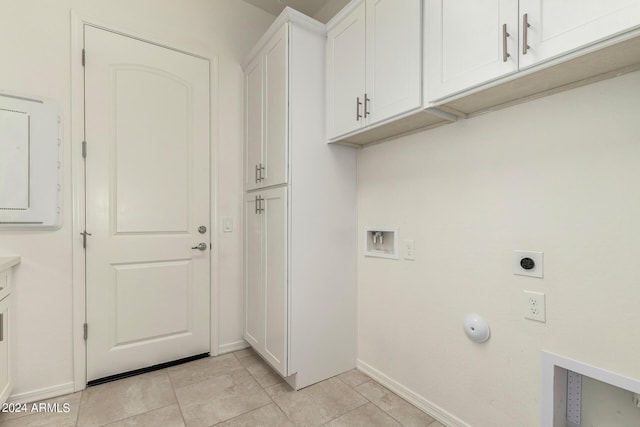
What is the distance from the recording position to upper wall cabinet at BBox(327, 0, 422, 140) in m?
1.45

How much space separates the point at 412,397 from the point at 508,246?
1097 millimetres

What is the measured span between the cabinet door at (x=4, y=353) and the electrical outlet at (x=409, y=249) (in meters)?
2.26

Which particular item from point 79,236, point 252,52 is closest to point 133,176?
point 79,236

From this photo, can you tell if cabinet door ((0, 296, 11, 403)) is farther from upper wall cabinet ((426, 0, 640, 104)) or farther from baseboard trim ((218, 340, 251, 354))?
upper wall cabinet ((426, 0, 640, 104))

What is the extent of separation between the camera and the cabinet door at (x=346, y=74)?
1748 millimetres

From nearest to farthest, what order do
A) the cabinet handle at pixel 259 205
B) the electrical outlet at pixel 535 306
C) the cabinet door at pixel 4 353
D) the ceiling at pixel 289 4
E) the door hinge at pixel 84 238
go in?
the electrical outlet at pixel 535 306 → the cabinet door at pixel 4 353 → the door hinge at pixel 84 238 → the cabinet handle at pixel 259 205 → the ceiling at pixel 289 4

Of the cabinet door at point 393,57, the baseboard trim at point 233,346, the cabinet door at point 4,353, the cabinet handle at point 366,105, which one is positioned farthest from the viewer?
the baseboard trim at point 233,346

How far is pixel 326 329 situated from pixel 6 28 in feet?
8.96

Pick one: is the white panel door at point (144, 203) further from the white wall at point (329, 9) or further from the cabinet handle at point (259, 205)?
the white wall at point (329, 9)

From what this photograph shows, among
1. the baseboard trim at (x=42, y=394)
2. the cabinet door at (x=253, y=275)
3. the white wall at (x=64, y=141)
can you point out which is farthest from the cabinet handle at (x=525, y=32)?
the baseboard trim at (x=42, y=394)

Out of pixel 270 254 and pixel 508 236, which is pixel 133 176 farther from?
pixel 508 236

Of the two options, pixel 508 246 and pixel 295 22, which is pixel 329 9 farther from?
pixel 508 246

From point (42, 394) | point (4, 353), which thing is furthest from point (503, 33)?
point (42, 394)

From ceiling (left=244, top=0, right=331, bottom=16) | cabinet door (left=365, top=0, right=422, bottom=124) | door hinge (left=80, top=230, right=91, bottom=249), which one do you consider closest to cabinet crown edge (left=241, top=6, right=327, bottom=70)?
cabinet door (left=365, top=0, right=422, bottom=124)
